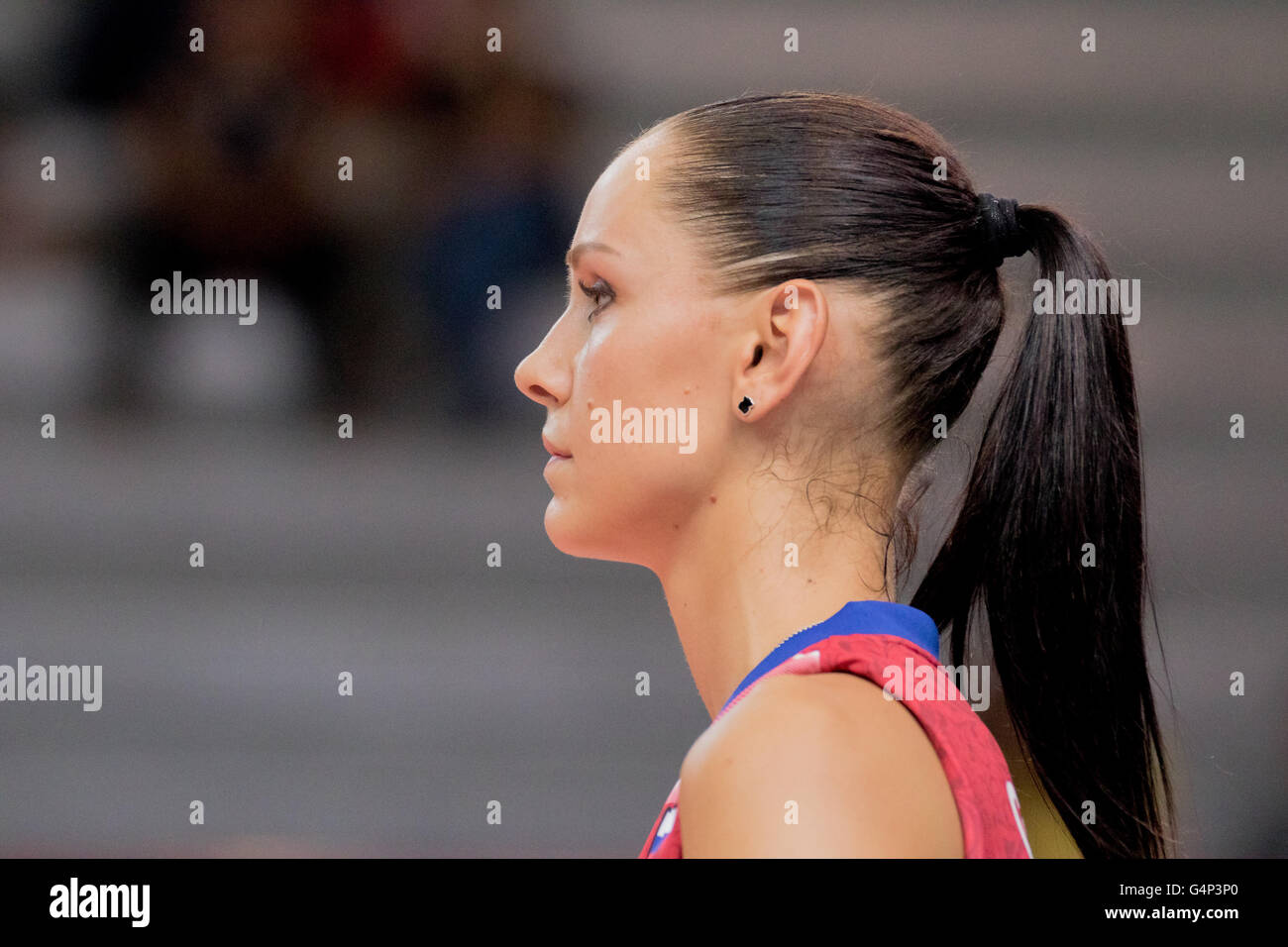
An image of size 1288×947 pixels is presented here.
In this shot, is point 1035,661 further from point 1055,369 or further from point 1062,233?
point 1062,233

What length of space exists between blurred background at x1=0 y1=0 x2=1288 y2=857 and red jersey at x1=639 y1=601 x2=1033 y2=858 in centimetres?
104

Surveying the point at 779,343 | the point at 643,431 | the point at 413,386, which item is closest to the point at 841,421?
the point at 779,343

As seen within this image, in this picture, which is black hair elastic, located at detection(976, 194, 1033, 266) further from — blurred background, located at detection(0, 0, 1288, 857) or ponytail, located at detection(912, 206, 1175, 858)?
blurred background, located at detection(0, 0, 1288, 857)

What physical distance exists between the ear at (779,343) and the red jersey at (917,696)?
0.24 meters

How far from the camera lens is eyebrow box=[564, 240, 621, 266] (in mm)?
1416

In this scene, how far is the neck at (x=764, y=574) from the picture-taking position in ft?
4.36

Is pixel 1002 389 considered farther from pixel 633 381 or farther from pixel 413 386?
pixel 413 386

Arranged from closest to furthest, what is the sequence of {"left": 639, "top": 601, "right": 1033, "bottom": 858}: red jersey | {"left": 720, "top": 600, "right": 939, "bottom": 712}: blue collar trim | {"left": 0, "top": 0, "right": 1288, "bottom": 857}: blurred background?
{"left": 639, "top": 601, "right": 1033, "bottom": 858}: red jersey → {"left": 720, "top": 600, "right": 939, "bottom": 712}: blue collar trim → {"left": 0, "top": 0, "right": 1288, "bottom": 857}: blurred background

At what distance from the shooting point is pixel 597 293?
1.45m

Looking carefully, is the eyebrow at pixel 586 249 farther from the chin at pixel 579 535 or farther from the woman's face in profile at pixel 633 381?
the chin at pixel 579 535

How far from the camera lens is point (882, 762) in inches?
40.7

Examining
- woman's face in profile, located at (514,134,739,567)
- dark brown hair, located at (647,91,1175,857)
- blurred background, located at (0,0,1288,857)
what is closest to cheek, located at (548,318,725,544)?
woman's face in profile, located at (514,134,739,567)

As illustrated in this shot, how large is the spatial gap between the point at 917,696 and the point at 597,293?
60 cm

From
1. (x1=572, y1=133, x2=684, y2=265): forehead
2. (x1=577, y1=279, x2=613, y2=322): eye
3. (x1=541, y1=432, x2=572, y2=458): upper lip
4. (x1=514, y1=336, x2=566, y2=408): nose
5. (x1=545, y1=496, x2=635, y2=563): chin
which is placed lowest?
(x1=545, y1=496, x2=635, y2=563): chin
